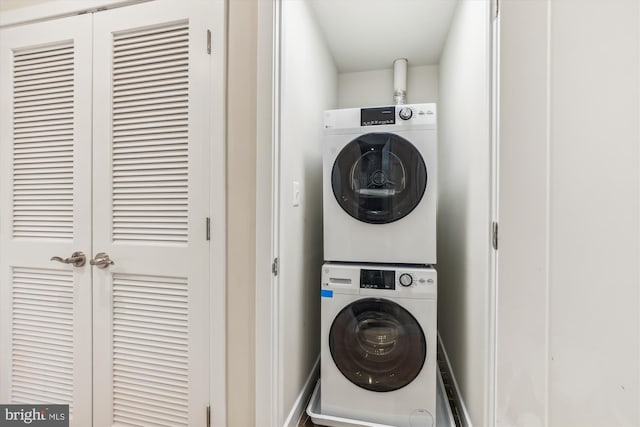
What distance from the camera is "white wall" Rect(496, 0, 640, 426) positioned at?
2.19ft

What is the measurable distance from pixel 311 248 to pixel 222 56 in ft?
3.80

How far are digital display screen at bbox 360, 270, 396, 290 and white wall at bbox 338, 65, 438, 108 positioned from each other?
1.80 meters

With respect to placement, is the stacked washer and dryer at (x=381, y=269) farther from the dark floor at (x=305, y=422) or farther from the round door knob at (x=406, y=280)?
the dark floor at (x=305, y=422)

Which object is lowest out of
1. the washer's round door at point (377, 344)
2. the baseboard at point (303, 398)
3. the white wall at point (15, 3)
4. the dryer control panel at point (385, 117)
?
the baseboard at point (303, 398)

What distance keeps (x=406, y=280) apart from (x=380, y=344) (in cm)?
38

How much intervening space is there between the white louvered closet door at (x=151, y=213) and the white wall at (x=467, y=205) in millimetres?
1151

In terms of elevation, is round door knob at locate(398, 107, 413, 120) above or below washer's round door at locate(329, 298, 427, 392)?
above

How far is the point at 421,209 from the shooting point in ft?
5.10

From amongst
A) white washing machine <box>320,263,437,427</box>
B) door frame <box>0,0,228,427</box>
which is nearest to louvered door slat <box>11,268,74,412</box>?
door frame <box>0,0,228,427</box>

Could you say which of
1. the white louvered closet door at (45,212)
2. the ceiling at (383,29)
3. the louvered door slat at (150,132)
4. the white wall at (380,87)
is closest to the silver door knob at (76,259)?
the white louvered closet door at (45,212)

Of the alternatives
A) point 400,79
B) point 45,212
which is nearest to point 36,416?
point 45,212

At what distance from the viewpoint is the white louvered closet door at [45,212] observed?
139 centimetres

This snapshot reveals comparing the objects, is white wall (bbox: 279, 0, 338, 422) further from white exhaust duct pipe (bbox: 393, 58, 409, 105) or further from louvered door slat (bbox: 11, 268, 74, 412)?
louvered door slat (bbox: 11, 268, 74, 412)

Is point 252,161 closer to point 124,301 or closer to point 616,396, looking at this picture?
point 124,301
